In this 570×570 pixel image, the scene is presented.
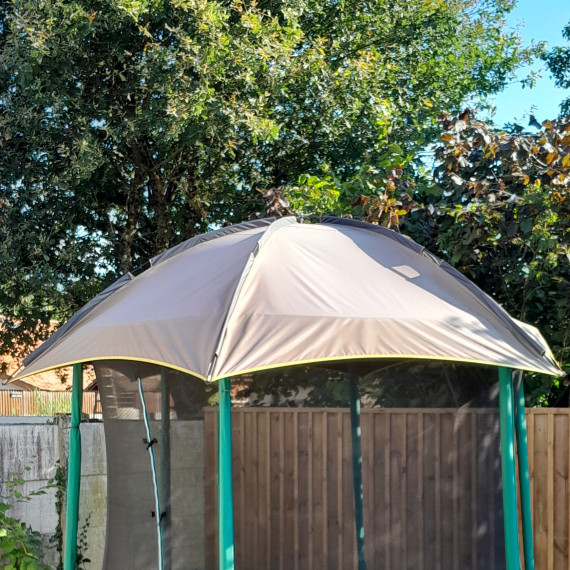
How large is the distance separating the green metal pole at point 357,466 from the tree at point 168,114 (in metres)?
4.87

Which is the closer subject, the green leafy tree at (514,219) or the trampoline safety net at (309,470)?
the trampoline safety net at (309,470)

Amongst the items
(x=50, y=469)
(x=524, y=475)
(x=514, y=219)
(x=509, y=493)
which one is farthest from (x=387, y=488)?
(x=50, y=469)

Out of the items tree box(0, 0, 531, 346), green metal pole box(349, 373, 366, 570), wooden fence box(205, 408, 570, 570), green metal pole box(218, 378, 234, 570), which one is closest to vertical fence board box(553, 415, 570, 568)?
wooden fence box(205, 408, 570, 570)

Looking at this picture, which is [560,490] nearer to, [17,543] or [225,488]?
[225,488]

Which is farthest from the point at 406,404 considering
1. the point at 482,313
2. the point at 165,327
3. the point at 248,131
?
the point at 248,131

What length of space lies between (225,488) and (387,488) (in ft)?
3.89

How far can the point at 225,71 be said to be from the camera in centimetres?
1044

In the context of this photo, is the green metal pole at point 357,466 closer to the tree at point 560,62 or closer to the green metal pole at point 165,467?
the green metal pole at point 165,467

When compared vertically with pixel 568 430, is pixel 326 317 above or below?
above

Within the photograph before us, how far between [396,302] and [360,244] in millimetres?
769

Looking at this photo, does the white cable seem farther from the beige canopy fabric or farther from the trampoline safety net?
the beige canopy fabric

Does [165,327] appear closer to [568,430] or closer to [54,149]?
[568,430]

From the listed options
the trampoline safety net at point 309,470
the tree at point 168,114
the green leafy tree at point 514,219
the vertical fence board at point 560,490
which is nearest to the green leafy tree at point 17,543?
the trampoline safety net at point 309,470

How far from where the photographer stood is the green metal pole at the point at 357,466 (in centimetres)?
464
